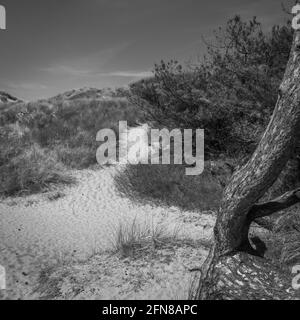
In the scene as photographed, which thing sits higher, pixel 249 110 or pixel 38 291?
pixel 249 110

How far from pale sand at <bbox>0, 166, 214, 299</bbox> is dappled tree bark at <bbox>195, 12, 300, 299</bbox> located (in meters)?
0.98

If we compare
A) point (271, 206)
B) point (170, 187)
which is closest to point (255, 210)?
point (271, 206)

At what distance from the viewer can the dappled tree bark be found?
2.65m

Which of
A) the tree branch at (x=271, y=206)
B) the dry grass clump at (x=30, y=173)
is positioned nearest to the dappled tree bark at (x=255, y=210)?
the tree branch at (x=271, y=206)

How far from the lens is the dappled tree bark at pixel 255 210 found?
2.65 meters

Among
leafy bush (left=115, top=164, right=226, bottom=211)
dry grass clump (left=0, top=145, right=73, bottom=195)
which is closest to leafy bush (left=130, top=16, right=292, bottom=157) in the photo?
leafy bush (left=115, top=164, right=226, bottom=211)

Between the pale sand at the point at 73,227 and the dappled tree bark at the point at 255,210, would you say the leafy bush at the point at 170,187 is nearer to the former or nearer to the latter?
the pale sand at the point at 73,227

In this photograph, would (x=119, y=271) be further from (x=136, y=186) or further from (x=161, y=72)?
(x=161, y=72)

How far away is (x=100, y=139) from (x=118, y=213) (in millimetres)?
5019

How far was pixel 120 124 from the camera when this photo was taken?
43.3 ft

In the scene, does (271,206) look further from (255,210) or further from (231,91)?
(231,91)

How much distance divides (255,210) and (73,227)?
4265 millimetres

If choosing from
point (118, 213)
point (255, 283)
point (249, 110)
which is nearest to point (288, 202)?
point (255, 283)

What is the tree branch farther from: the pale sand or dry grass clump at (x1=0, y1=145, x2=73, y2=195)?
dry grass clump at (x1=0, y1=145, x2=73, y2=195)
